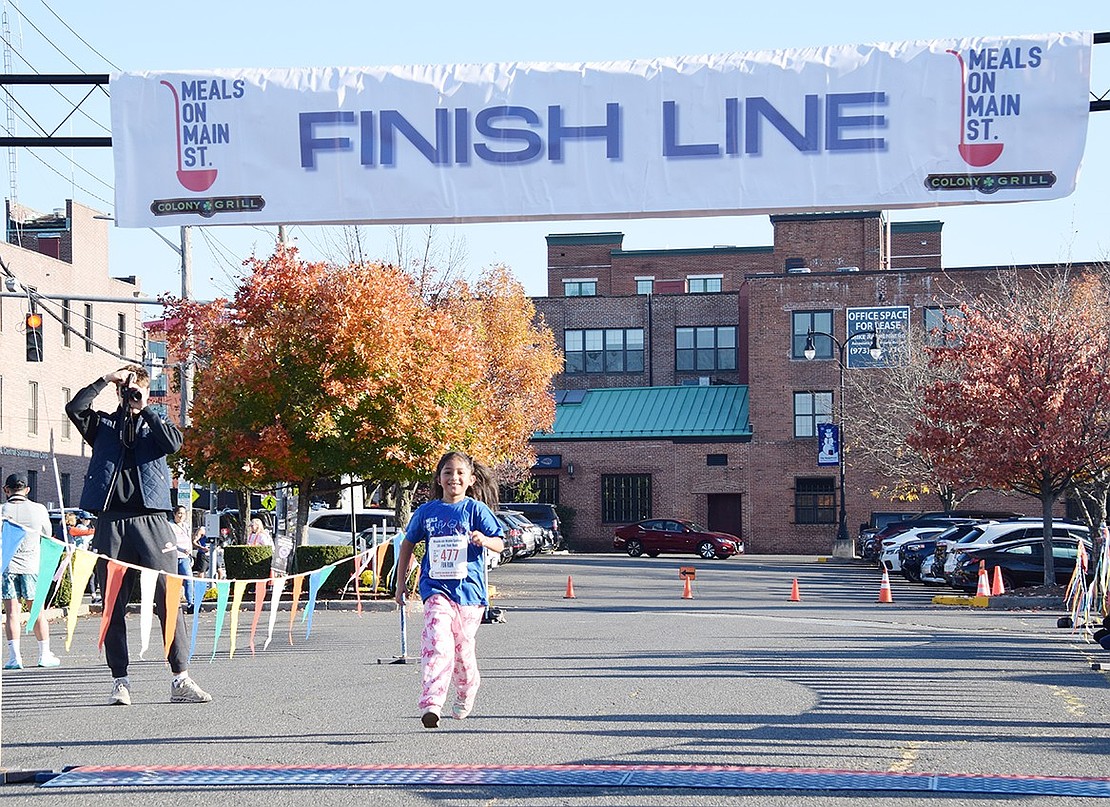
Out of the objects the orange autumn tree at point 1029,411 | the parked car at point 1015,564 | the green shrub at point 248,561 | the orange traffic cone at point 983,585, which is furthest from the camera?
the parked car at point 1015,564

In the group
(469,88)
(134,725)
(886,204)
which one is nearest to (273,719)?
(134,725)

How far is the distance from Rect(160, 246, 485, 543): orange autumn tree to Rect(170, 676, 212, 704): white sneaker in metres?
15.8

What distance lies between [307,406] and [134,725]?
17544 mm

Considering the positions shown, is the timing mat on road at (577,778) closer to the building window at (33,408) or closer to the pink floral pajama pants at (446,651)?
the pink floral pajama pants at (446,651)

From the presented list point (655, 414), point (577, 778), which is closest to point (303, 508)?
point (577, 778)

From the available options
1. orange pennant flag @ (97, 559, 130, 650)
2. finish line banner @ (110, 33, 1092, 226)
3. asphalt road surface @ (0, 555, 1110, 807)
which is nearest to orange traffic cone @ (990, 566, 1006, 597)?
asphalt road surface @ (0, 555, 1110, 807)

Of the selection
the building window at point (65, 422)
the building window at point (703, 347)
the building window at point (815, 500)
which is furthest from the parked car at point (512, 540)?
the building window at point (65, 422)

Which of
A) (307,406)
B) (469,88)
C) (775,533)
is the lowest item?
(775,533)

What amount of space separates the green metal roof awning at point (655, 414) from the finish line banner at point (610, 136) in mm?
50422

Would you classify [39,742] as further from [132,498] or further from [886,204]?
[886,204]

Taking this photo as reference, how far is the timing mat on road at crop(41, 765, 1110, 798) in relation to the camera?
7332mm

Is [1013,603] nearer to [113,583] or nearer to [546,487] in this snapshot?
[113,583]

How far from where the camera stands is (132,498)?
10469 mm

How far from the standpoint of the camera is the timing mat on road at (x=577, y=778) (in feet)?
24.1
